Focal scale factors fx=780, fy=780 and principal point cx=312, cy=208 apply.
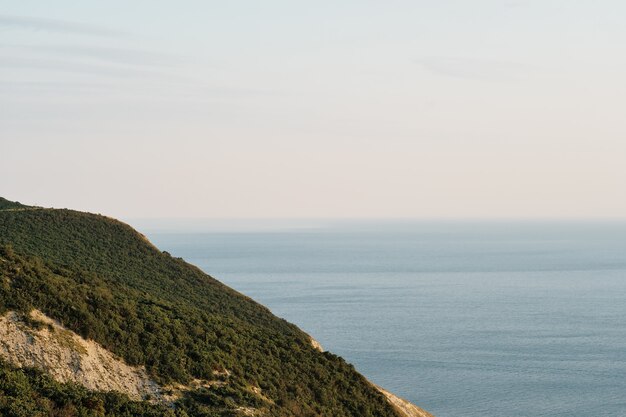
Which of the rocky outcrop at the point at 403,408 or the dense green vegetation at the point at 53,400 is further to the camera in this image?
the rocky outcrop at the point at 403,408

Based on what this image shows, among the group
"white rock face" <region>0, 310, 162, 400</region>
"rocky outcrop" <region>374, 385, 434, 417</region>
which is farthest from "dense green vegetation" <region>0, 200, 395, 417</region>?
"rocky outcrop" <region>374, 385, 434, 417</region>

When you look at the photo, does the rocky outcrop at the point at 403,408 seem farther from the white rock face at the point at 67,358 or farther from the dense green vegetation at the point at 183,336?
the white rock face at the point at 67,358

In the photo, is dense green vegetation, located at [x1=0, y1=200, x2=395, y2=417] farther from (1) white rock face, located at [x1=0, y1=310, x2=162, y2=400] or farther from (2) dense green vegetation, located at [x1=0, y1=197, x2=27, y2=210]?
(2) dense green vegetation, located at [x1=0, y1=197, x2=27, y2=210]

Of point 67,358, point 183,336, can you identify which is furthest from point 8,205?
point 67,358

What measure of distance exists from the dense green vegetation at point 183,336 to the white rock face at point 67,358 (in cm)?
76

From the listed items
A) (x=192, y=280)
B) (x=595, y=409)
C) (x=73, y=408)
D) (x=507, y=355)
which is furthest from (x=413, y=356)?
(x=73, y=408)

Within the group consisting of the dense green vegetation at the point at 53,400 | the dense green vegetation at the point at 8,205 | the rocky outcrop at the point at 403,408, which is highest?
the dense green vegetation at the point at 8,205

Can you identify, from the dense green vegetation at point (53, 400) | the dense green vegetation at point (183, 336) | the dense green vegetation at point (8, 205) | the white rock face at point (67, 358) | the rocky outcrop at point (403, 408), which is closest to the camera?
the dense green vegetation at point (53, 400)

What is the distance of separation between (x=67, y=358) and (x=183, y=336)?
35.3 ft

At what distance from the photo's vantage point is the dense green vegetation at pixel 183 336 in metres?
41.6

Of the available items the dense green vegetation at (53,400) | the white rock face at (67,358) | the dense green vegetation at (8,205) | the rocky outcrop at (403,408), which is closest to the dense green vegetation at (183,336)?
the white rock face at (67,358)

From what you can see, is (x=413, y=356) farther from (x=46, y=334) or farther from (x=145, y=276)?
(x=46, y=334)

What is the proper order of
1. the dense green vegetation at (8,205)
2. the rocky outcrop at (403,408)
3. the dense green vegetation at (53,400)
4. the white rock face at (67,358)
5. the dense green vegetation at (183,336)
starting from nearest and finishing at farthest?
the dense green vegetation at (53,400) < the white rock face at (67,358) < the dense green vegetation at (183,336) < the rocky outcrop at (403,408) < the dense green vegetation at (8,205)

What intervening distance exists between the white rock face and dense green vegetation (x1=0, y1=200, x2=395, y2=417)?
29.9 inches
